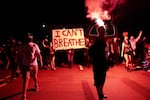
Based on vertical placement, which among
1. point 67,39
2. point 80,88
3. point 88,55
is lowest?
point 80,88

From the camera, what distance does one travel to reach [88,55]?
12398 millimetres

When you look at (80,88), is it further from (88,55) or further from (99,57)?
(99,57)

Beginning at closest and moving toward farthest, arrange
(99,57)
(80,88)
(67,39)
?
(99,57), (80,88), (67,39)

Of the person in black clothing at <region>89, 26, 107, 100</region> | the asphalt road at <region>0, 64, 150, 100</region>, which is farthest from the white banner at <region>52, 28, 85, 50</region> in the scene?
the person in black clothing at <region>89, 26, 107, 100</region>

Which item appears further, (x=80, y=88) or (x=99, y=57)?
(x=80, y=88)

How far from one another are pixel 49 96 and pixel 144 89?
11.2 feet

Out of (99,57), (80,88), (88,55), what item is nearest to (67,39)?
(88,55)

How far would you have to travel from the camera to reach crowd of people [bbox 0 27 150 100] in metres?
9.09

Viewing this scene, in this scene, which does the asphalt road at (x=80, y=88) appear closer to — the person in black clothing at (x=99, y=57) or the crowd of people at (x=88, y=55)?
the crowd of people at (x=88, y=55)

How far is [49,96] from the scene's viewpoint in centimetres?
1083

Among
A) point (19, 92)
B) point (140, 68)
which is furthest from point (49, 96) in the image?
point (140, 68)

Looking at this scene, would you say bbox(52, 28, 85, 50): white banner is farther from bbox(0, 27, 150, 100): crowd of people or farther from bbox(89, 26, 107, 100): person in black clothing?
bbox(89, 26, 107, 100): person in black clothing

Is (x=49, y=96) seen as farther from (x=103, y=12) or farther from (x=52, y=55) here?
(x=103, y=12)

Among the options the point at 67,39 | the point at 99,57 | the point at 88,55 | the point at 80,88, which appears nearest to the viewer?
the point at 99,57
